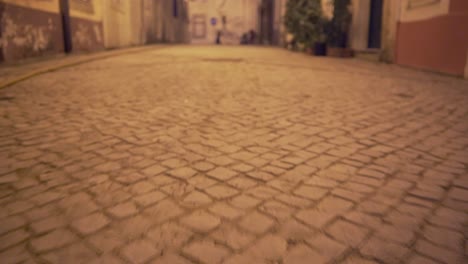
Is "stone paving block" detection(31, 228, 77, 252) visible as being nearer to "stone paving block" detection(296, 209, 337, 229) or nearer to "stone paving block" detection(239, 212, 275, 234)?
"stone paving block" detection(239, 212, 275, 234)

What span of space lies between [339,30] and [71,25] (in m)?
8.02

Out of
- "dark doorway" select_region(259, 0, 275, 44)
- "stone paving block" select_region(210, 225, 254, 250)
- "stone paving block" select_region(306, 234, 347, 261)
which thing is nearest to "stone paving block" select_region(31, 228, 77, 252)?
"stone paving block" select_region(210, 225, 254, 250)

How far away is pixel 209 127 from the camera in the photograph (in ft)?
9.76

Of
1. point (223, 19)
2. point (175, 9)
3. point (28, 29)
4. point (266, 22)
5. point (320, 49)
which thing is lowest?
point (320, 49)

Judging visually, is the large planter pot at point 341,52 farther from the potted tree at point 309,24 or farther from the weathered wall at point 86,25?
the weathered wall at point 86,25

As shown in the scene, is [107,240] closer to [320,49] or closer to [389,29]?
[389,29]

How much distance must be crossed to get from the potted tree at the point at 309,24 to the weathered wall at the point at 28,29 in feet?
24.2

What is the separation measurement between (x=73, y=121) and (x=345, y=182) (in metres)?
2.48

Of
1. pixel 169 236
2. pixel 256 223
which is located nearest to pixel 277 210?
pixel 256 223

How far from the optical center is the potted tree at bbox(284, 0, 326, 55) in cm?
1099

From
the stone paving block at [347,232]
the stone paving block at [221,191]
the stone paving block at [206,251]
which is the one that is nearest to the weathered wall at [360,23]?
the stone paving block at [221,191]

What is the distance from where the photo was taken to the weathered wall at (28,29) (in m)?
6.21

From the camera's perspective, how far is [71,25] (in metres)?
8.80

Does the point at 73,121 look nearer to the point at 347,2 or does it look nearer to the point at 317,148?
the point at 317,148
